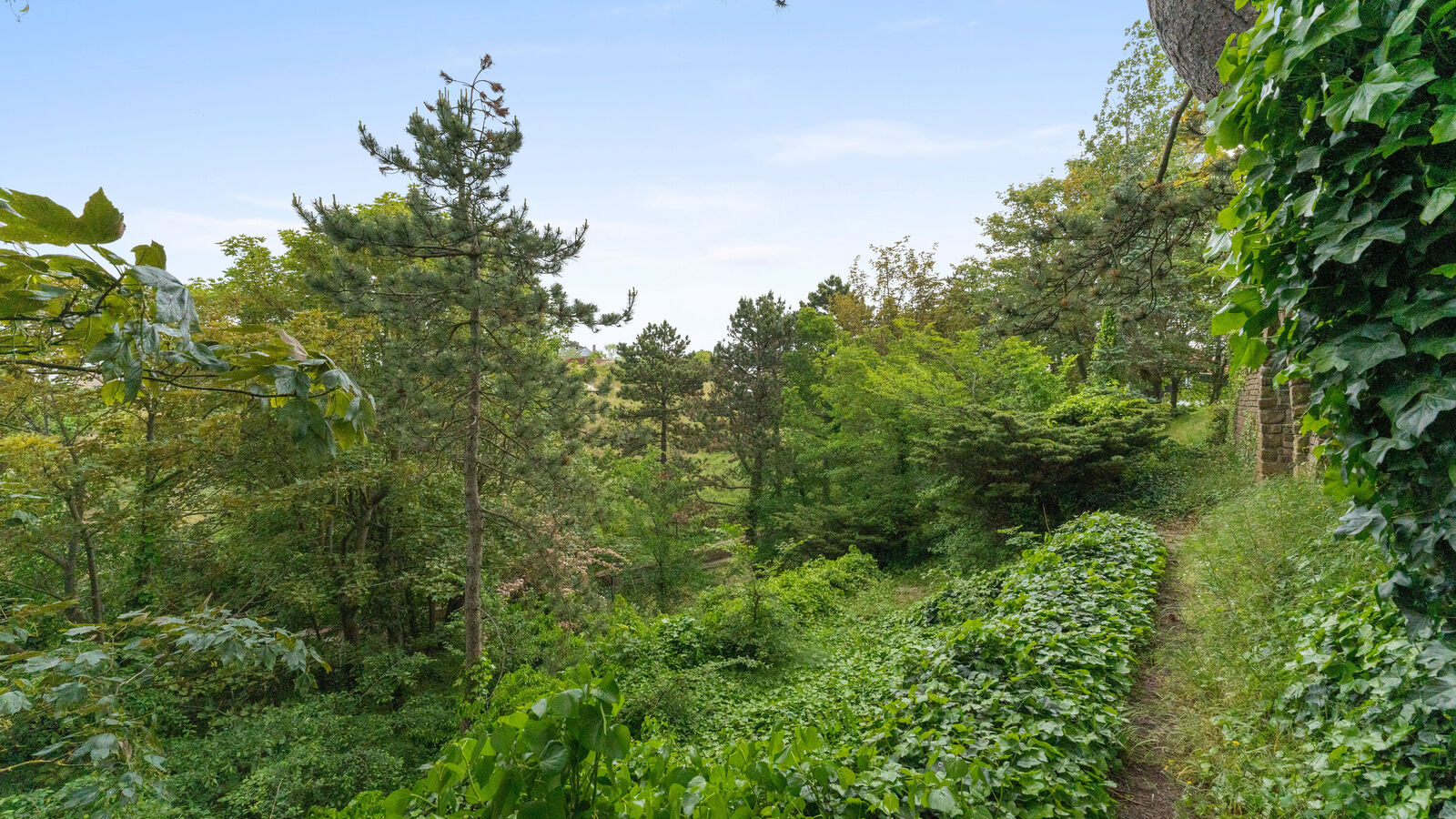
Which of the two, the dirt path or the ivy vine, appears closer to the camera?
the ivy vine

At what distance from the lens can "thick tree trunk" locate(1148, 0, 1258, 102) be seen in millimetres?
2898

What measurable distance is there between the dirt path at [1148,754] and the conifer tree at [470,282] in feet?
21.2

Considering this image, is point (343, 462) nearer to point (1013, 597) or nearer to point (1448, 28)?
point (1013, 597)

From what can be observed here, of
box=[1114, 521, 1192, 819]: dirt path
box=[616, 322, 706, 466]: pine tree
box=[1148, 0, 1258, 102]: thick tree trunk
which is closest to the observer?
box=[1114, 521, 1192, 819]: dirt path

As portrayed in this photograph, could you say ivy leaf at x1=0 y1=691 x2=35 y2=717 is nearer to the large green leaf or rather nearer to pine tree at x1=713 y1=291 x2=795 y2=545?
the large green leaf

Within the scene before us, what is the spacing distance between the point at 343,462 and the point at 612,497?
21.6 ft

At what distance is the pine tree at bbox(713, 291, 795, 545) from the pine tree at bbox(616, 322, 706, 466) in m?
1.14

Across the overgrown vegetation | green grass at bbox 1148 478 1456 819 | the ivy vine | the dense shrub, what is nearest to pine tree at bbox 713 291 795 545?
the overgrown vegetation

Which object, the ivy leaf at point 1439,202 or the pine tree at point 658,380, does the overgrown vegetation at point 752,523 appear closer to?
the ivy leaf at point 1439,202

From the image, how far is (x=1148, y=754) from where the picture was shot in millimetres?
3105

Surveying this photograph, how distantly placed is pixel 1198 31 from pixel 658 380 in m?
17.9

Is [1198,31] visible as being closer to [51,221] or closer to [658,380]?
[51,221]

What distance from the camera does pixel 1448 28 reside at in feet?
5.56

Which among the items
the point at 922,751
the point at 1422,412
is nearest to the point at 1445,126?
the point at 1422,412
